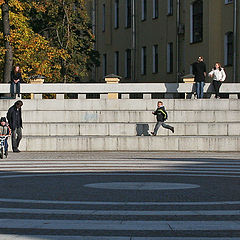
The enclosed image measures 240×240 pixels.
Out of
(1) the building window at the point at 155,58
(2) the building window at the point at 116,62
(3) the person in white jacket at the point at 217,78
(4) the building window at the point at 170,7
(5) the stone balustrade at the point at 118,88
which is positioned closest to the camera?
(3) the person in white jacket at the point at 217,78

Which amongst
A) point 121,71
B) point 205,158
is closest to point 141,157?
point 205,158

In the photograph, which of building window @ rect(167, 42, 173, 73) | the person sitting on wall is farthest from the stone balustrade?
building window @ rect(167, 42, 173, 73)

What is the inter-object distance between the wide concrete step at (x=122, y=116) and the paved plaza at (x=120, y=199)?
857 centimetres

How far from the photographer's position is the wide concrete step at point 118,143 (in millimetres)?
27359

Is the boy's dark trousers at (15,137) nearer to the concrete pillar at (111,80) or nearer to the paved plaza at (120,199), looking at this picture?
the paved plaza at (120,199)

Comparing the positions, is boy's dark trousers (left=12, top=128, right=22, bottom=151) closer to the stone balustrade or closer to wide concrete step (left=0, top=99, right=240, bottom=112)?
wide concrete step (left=0, top=99, right=240, bottom=112)

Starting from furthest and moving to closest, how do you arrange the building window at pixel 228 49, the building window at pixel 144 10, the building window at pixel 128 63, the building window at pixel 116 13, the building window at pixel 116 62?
the building window at pixel 116 62 → the building window at pixel 116 13 → the building window at pixel 128 63 → the building window at pixel 144 10 → the building window at pixel 228 49

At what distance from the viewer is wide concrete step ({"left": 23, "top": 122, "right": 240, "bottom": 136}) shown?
29219 mm

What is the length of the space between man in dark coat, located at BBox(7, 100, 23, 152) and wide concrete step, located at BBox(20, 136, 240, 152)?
2.89 feet

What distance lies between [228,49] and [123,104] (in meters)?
13.5

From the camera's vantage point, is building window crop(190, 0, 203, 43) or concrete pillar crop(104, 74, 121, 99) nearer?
concrete pillar crop(104, 74, 121, 99)

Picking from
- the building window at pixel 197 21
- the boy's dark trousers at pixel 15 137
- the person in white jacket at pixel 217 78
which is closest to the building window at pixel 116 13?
the building window at pixel 197 21

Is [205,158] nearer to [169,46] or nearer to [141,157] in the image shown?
[141,157]

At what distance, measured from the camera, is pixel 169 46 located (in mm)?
53312
